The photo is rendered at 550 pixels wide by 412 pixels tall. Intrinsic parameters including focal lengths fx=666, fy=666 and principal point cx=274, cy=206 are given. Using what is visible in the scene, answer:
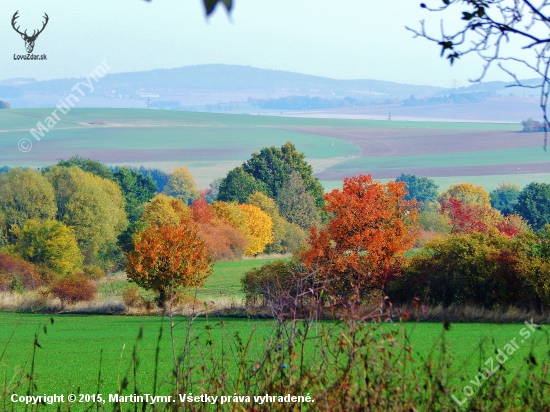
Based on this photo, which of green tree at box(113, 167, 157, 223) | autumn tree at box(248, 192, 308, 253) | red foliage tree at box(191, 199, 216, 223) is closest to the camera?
red foliage tree at box(191, 199, 216, 223)

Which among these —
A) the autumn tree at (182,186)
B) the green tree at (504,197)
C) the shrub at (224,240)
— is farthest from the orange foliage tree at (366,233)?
the autumn tree at (182,186)

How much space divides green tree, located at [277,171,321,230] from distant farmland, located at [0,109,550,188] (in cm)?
3311

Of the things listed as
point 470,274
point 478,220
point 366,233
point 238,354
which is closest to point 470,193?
point 478,220

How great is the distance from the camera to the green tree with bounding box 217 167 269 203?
2992 inches

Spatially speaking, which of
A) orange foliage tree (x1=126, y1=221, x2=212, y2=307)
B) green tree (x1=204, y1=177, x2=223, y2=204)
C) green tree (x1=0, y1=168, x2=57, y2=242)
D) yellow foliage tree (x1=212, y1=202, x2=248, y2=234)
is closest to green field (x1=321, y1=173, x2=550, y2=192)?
green tree (x1=204, y1=177, x2=223, y2=204)

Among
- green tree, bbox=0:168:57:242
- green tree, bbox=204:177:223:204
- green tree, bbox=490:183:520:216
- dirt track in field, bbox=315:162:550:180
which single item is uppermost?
green tree, bbox=0:168:57:242

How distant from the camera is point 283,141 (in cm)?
15262

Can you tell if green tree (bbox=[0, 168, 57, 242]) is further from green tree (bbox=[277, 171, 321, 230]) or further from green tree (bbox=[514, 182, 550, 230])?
green tree (bbox=[514, 182, 550, 230])

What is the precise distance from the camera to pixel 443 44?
3779 millimetres

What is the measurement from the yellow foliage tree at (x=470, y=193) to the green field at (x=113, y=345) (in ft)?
202

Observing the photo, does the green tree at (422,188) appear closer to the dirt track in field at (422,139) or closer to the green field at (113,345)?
the dirt track in field at (422,139)

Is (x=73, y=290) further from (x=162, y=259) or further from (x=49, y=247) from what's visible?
(x=49, y=247)

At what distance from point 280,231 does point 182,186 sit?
47.5 meters

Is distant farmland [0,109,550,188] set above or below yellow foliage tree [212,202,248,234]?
above
